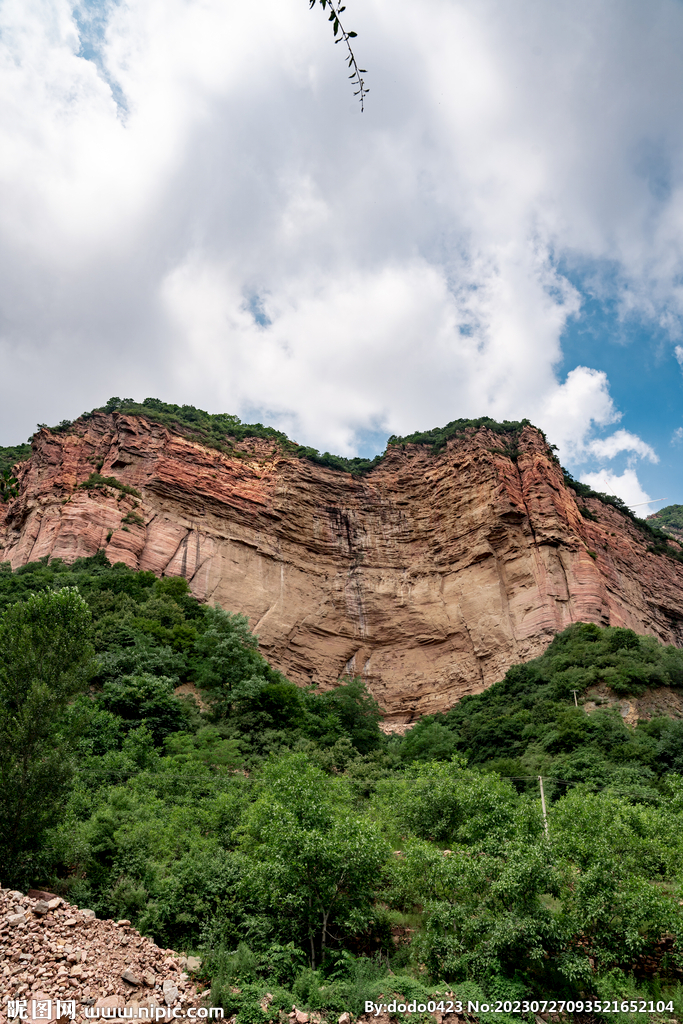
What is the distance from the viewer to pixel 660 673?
27109 millimetres

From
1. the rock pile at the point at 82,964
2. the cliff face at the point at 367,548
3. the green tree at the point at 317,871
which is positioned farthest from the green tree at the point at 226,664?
the rock pile at the point at 82,964

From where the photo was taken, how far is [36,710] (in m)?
12.3

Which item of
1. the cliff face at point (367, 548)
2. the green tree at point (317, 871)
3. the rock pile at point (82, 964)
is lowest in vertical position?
the rock pile at point (82, 964)

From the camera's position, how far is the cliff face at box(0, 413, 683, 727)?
37031 mm

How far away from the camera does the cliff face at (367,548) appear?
121ft

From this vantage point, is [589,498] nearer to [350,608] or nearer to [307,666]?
[350,608]

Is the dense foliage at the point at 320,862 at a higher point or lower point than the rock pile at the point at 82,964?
higher

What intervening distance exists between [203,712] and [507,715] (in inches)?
605

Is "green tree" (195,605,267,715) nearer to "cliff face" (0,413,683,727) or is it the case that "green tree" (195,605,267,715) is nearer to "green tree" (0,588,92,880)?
"cliff face" (0,413,683,727)

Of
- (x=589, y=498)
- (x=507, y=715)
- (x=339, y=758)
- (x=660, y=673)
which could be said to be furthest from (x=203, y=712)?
(x=589, y=498)

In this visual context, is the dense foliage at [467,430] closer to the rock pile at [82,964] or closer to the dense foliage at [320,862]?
the dense foliage at [320,862]

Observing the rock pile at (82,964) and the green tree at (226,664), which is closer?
the rock pile at (82,964)

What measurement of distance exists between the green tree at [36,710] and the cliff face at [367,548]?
74.4ft

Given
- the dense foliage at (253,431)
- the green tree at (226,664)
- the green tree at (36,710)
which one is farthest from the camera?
the dense foliage at (253,431)
